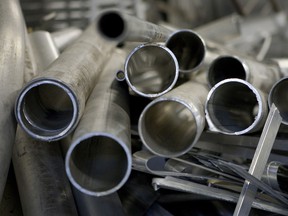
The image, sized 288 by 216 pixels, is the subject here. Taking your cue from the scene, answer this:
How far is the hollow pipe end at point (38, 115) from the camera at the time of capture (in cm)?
74

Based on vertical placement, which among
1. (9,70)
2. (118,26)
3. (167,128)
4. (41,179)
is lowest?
(41,179)

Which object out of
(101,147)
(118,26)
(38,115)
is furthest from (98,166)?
(118,26)

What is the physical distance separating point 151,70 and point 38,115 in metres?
0.28

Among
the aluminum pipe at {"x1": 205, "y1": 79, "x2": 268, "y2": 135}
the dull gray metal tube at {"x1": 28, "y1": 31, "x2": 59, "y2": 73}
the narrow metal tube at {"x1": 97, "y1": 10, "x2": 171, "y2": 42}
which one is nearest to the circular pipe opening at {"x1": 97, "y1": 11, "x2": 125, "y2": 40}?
the narrow metal tube at {"x1": 97, "y1": 10, "x2": 171, "y2": 42}

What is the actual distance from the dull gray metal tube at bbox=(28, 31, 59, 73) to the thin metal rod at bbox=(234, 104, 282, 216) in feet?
2.26

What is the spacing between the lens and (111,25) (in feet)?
2.38

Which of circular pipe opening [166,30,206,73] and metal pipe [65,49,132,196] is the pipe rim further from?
circular pipe opening [166,30,206,73]

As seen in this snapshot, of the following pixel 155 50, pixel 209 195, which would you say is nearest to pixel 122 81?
pixel 155 50

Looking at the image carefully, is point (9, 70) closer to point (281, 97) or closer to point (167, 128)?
point (167, 128)

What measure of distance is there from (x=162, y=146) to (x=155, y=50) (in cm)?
22

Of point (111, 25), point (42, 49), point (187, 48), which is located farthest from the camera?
point (42, 49)

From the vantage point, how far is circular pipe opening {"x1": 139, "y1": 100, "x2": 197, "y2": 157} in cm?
75

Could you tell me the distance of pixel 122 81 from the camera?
95 cm

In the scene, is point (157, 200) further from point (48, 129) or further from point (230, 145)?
point (48, 129)
